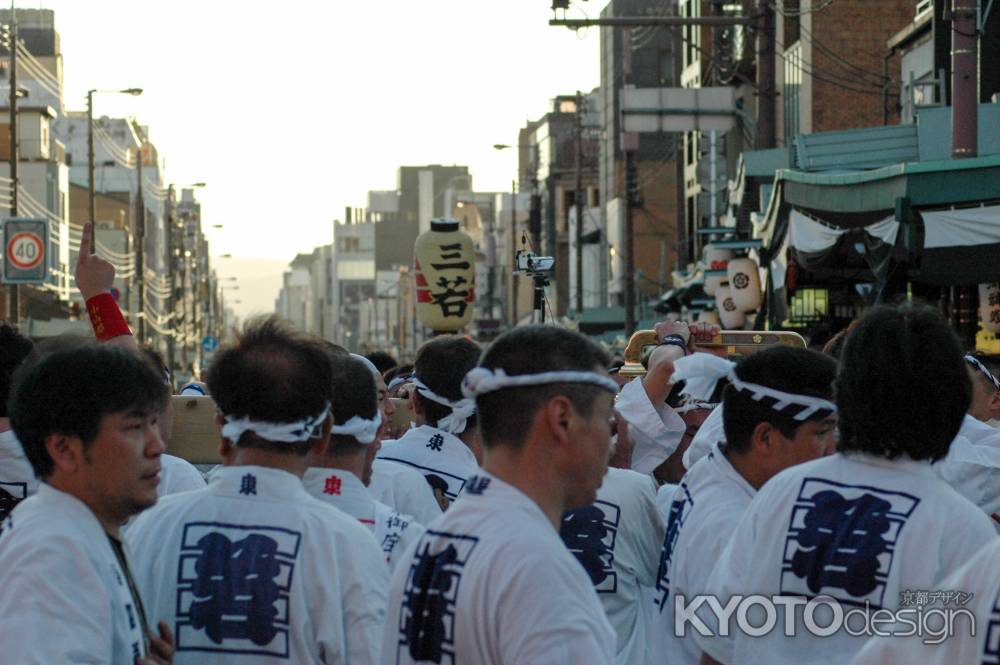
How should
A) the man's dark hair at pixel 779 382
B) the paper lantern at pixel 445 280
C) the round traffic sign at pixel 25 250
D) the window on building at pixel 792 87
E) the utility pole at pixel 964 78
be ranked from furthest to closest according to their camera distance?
1. the round traffic sign at pixel 25 250
2. the window on building at pixel 792 87
3. the paper lantern at pixel 445 280
4. the utility pole at pixel 964 78
5. the man's dark hair at pixel 779 382

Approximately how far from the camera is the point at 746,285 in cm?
2583

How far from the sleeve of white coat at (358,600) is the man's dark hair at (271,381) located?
0.33 metres

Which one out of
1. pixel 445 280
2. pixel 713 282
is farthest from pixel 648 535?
pixel 713 282

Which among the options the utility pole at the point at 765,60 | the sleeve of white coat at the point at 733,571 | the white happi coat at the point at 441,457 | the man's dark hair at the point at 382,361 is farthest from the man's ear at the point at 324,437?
the utility pole at the point at 765,60

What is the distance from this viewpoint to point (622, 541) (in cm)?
598

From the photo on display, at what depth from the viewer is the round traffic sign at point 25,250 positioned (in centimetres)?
3778

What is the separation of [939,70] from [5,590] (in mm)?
24167

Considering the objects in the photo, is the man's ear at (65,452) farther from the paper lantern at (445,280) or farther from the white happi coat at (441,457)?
the paper lantern at (445,280)

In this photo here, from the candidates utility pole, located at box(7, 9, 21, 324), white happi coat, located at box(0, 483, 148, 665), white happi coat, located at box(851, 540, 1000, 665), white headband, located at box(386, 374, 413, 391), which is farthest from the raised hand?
utility pole, located at box(7, 9, 21, 324)

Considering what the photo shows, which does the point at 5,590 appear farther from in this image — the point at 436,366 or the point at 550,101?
the point at 550,101

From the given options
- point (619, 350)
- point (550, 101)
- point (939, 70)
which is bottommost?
point (619, 350)

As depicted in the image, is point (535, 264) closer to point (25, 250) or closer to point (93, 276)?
point (93, 276)

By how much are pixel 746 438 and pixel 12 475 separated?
9.70 ft

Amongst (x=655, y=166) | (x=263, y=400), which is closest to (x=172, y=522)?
(x=263, y=400)
